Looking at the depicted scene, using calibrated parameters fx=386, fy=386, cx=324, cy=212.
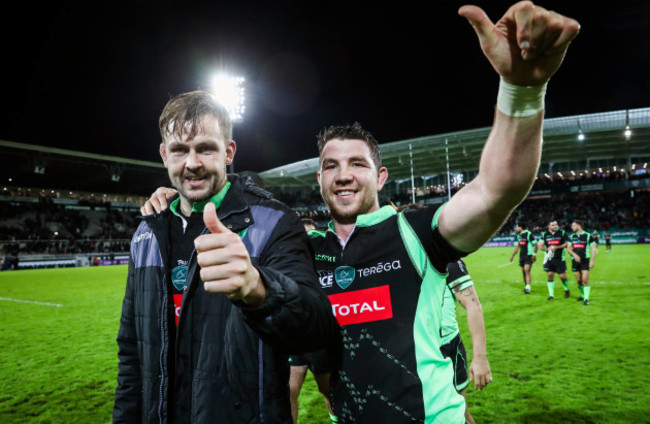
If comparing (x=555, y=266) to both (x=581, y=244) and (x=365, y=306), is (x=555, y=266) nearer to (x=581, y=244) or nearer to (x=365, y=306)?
(x=581, y=244)

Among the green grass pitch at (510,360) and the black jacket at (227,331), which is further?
the green grass pitch at (510,360)

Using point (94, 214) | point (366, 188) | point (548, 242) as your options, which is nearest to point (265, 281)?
point (366, 188)

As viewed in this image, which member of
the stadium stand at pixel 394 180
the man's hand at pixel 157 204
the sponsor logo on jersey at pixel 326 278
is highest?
the stadium stand at pixel 394 180

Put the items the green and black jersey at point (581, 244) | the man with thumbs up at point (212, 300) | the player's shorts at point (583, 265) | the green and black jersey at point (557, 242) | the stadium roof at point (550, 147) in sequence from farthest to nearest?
1. the stadium roof at point (550, 147)
2. the green and black jersey at point (557, 242)
3. the green and black jersey at point (581, 244)
4. the player's shorts at point (583, 265)
5. the man with thumbs up at point (212, 300)

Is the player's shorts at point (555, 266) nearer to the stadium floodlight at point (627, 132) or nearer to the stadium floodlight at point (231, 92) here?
the stadium floodlight at point (231, 92)

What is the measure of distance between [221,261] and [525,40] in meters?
1.14

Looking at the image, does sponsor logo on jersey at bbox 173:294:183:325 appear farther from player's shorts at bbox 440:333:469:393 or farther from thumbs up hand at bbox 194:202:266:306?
player's shorts at bbox 440:333:469:393

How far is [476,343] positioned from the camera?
3264 millimetres

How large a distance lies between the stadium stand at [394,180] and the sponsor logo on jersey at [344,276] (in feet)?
99.5

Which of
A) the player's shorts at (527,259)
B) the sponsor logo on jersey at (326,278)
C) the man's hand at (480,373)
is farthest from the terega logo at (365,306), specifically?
the player's shorts at (527,259)

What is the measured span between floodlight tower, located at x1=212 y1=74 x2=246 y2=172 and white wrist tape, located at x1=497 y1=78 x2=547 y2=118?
15.1 meters

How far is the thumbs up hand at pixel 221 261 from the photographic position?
1.27 m

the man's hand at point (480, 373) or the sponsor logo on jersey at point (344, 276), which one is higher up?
the sponsor logo on jersey at point (344, 276)

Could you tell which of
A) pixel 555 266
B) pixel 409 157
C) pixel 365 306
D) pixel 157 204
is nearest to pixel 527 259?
pixel 555 266
